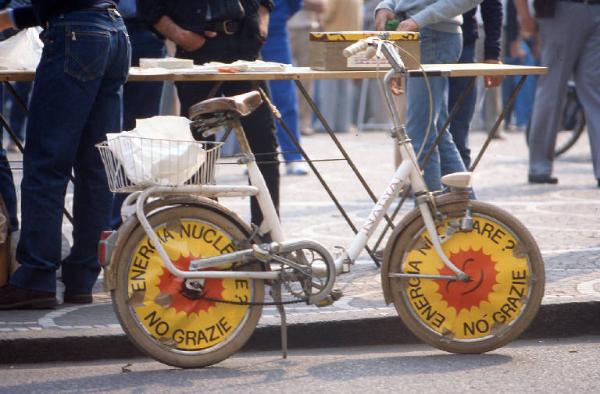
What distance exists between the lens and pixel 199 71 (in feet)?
20.1

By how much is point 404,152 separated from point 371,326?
78 cm

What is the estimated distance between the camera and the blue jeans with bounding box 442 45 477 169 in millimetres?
8023

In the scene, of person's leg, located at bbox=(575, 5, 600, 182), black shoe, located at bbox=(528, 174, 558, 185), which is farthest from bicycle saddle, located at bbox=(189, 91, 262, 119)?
black shoe, located at bbox=(528, 174, 558, 185)

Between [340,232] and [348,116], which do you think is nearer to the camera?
[340,232]

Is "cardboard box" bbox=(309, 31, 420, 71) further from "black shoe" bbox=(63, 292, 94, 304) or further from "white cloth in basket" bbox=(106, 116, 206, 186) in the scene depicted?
"black shoe" bbox=(63, 292, 94, 304)

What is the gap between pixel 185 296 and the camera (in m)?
5.25

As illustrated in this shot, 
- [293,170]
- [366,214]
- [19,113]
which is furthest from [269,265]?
[19,113]

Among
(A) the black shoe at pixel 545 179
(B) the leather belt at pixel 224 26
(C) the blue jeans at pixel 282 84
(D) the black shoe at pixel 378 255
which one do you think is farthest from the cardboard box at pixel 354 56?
(A) the black shoe at pixel 545 179

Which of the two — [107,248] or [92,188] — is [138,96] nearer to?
[92,188]

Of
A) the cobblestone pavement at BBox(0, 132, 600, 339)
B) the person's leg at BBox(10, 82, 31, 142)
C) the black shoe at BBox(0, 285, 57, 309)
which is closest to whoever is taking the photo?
the cobblestone pavement at BBox(0, 132, 600, 339)

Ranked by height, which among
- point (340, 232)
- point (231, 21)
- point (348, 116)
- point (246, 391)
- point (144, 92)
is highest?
point (231, 21)

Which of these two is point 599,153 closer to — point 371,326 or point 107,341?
point 371,326

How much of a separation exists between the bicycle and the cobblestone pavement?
0.40m

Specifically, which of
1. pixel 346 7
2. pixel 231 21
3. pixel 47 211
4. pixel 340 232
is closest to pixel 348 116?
pixel 346 7
